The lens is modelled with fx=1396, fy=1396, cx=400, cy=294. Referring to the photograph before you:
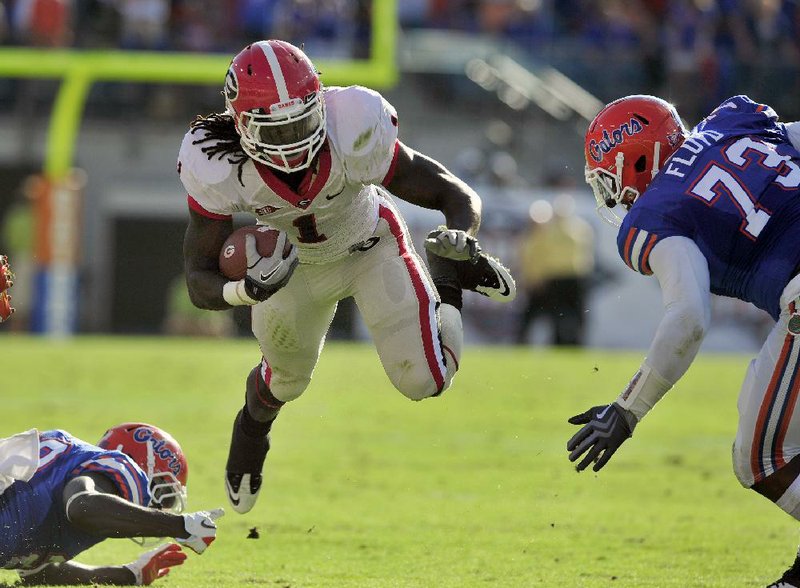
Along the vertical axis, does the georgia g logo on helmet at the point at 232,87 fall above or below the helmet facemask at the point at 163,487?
above

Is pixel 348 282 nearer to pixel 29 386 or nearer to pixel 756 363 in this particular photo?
pixel 756 363

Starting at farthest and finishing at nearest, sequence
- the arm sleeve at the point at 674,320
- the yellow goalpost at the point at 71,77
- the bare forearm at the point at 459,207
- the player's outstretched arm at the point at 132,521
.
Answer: the yellow goalpost at the point at 71,77, the bare forearm at the point at 459,207, the player's outstretched arm at the point at 132,521, the arm sleeve at the point at 674,320

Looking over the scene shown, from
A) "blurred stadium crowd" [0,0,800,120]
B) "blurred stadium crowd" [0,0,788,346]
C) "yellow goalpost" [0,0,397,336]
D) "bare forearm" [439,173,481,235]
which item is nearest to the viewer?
"bare forearm" [439,173,481,235]

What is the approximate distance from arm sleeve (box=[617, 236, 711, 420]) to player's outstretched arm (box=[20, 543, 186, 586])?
135 centimetres

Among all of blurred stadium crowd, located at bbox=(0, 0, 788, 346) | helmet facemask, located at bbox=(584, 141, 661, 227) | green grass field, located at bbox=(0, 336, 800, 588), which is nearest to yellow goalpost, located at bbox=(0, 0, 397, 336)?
blurred stadium crowd, located at bbox=(0, 0, 788, 346)

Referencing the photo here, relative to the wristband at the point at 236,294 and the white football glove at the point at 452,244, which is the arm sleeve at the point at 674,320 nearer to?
the white football glove at the point at 452,244

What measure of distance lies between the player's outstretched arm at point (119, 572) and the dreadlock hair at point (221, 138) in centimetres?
110

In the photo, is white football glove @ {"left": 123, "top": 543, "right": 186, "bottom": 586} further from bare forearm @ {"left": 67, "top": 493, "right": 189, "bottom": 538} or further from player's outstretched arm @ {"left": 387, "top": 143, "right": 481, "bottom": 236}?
player's outstretched arm @ {"left": 387, "top": 143, "right": 481, "bottom": 236}

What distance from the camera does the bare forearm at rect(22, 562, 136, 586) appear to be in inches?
154

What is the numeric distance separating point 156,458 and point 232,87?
111 centimetres

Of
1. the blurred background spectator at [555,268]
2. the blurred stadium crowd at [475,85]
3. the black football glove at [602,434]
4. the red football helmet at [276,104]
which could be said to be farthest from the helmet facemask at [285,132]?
the blurred background spectator at [555,268]

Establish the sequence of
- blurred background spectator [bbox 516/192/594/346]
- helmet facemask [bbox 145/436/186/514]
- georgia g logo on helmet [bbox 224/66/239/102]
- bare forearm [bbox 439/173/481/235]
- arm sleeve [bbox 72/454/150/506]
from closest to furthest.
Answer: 1. arm sleeve [bbox 72/454/150/506]
2. georgia g logo on helmet [bbox 224/66/239/102]
3. helmet facemask [bbox 145/436/186/514]
4. bare forearm [bbox 439/173/481/235]
5. blurred background spectator [bbox 516/192/594/346]

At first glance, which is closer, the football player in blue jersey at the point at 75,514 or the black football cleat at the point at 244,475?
the football player in blue jersey at the point at 75,514

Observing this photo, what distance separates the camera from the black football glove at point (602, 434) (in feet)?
11.3
